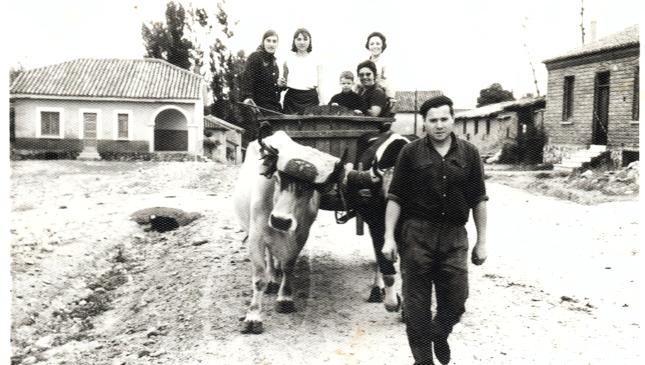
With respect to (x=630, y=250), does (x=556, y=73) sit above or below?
above

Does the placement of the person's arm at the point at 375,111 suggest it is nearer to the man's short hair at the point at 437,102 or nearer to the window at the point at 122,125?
the man's short hair at the point at 437,102

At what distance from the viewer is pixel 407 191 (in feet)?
14.0

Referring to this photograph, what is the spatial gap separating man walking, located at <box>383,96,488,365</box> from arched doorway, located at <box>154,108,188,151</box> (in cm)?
3102

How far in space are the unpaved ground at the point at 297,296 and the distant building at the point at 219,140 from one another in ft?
91.7

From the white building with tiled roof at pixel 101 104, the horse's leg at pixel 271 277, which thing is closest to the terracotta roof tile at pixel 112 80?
the white building with tiled roof at pixel 101 104

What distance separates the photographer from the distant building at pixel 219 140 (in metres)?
40.0

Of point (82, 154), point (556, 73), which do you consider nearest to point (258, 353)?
point (556, 73)

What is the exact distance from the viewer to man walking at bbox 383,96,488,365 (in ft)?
13.5

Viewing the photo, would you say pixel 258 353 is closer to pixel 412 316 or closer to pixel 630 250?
pixel 412 316

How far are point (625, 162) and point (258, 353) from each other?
1735 centimetres

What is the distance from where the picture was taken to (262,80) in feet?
22.3

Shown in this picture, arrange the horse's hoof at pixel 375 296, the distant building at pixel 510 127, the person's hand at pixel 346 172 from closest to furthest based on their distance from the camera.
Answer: the person's hand at pixel 346 172 < the horse's hoof at pixel 375 296 < the distant building at pixel 510 127

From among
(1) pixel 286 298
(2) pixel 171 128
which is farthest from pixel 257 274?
(2) pixel 171 128

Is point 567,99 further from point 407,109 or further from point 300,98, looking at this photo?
point 407,109
